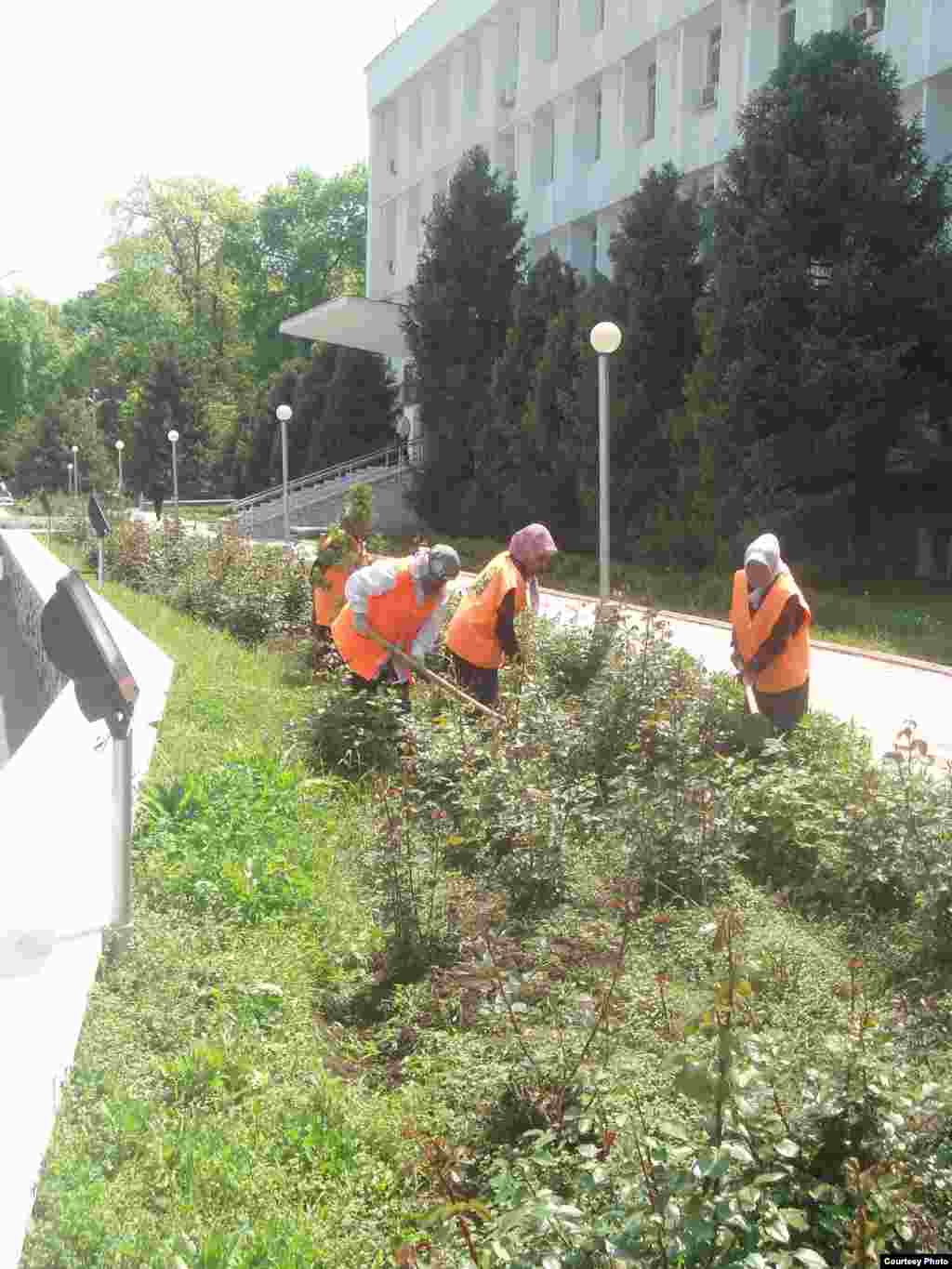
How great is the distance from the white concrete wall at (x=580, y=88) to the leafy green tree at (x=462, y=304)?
6.63ft

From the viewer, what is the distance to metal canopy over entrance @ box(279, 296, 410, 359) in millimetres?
40500

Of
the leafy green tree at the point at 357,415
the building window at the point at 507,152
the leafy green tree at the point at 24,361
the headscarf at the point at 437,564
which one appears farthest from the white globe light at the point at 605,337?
the leafy green tree at the point at 24,361

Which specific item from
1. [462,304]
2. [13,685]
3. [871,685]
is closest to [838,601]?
[871,685]

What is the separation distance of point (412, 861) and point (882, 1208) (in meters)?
3.13

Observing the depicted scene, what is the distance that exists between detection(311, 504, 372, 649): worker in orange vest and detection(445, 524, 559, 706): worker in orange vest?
A: 8.14 feet

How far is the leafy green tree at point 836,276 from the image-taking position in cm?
2008

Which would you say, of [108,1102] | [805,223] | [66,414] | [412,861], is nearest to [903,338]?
[805,223]

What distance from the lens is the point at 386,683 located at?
8.63 meters

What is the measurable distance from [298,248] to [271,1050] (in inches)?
2496

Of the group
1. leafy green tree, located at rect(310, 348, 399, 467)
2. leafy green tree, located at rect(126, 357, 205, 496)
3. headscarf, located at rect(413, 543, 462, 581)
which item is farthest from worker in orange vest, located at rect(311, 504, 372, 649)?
leafy green tree, located at rect(126, 357, 205, 496)

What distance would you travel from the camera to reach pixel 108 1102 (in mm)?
3996

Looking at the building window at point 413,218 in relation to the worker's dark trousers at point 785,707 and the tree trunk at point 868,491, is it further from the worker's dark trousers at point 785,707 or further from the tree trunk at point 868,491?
the worker's dark trousers at point 785,707

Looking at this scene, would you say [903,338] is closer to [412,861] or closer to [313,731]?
[313,731]

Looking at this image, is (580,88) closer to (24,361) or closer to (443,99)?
(443,99)
